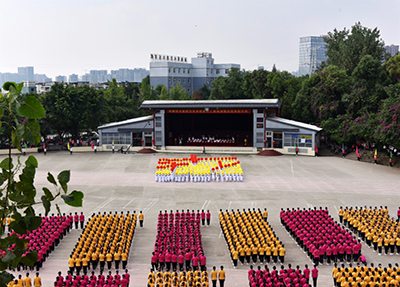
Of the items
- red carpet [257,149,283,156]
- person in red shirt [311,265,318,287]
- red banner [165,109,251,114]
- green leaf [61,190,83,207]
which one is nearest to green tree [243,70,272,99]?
red banner [165,109,251,114]

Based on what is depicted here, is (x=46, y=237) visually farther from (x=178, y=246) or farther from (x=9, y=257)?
(x=9, y=257)

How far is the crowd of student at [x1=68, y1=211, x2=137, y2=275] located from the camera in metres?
13.1

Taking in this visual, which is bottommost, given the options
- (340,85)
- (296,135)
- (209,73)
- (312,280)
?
(312,280)

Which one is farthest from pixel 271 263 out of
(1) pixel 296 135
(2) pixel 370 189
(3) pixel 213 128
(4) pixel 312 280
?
(3) pixel 213 128

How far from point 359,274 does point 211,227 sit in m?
7.26

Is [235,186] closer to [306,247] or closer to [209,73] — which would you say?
[306,247]

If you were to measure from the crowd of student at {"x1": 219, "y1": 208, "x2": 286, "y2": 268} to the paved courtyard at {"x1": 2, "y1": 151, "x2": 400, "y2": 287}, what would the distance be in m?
0.46

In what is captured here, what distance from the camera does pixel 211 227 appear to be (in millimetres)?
17438

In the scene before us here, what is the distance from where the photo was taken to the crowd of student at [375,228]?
1452cm

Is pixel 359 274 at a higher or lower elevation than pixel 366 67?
lower

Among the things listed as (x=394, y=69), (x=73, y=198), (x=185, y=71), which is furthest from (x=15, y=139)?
(x=185, y=71)

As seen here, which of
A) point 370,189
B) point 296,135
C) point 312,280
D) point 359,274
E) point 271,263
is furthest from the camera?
point 296,135

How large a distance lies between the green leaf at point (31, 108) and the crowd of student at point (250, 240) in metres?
11.1

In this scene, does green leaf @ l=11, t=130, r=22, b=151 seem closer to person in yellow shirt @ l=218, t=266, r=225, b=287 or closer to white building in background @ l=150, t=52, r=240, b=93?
person in yellow shirt @ l=218, t=266, r=225, b=287
